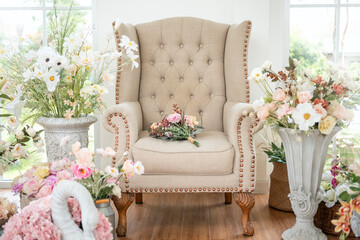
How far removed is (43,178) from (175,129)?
89cm

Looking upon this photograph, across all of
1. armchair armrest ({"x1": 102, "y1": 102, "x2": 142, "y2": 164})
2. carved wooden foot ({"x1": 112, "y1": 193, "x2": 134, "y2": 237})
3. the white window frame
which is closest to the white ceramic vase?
armchair armrest ({"x1": 102, "y1": 102, "x2": 142, "y2": 164})

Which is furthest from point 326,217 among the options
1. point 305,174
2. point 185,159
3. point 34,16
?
point 34,16

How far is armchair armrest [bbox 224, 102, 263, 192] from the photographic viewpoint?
2486 millimetres

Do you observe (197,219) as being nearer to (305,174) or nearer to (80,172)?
(305,174)

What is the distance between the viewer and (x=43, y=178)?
2.02 meters

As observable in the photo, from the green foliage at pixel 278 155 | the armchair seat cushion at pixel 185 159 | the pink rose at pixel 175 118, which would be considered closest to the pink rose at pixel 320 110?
the armchair seat cushion at pixel 185 159

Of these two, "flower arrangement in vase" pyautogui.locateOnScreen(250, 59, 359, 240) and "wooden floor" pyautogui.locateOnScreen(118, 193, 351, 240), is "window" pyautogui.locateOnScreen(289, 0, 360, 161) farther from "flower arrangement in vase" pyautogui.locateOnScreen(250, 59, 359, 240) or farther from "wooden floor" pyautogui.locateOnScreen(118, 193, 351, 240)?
"flower arrangement in vase" pyautogui.locateOnScreen(250, 59, 359, 240)

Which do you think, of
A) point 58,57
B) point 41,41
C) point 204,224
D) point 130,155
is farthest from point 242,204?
point 41,41

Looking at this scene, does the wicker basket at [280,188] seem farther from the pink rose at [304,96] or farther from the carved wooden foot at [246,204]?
the pink rose at [304,96]

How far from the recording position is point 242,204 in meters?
2.50

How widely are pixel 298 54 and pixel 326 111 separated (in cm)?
133

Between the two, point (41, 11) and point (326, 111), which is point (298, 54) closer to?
point (326, 111)

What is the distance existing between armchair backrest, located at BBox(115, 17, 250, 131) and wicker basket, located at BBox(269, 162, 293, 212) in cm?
49

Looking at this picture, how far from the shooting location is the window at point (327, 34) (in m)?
3.28
